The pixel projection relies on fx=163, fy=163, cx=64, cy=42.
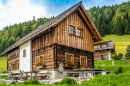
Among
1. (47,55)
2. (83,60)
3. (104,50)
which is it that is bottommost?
(83,60)

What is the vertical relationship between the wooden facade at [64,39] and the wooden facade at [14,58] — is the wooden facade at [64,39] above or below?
above

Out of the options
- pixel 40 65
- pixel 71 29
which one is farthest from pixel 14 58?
pixel 71 29

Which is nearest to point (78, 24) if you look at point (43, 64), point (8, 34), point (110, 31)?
point (43, 64)

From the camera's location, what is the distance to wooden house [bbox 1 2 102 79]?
55.4 feet

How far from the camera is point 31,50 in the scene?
20.4 metres

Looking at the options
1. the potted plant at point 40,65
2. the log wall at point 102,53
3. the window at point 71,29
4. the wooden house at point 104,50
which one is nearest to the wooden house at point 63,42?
the window at point 71,29

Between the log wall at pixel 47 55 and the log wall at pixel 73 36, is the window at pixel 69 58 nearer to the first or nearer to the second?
the log wall at pixel 73 36

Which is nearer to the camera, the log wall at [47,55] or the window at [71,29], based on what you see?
the log wall at [47,55]

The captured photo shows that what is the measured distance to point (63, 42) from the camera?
17.5 metres

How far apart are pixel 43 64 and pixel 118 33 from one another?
84393mm

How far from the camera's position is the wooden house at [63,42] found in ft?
55.4

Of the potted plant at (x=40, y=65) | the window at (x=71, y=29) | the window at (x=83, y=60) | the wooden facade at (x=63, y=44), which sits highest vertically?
the window at (x=71, y=29)

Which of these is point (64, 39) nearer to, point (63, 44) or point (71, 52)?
point (63, 44)

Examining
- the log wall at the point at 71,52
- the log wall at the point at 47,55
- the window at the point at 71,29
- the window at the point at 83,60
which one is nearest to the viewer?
the log wall at the point at 47,55
